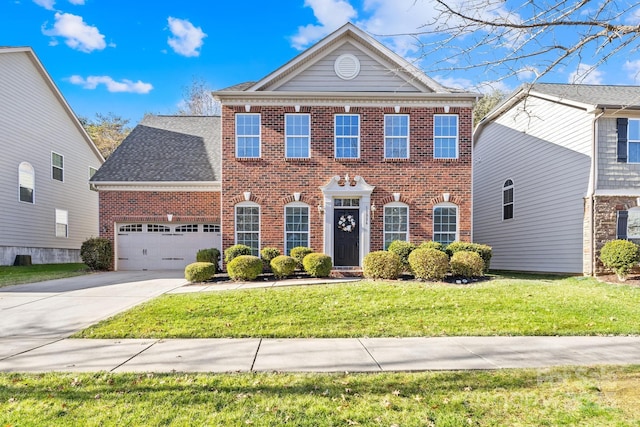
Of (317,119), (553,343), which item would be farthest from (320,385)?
(317,119)

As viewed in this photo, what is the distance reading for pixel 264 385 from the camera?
409cm

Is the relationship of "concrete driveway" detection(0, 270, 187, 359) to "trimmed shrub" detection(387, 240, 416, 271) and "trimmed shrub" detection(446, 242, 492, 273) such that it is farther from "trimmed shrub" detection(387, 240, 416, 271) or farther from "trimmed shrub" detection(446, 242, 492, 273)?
"trimmed shrub" detection(446, 242, 492, 273)

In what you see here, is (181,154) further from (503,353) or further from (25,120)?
(503,353)

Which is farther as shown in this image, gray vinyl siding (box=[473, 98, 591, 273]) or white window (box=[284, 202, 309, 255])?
white window (box=[284, 202, 309, 255])

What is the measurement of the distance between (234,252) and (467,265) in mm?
7338

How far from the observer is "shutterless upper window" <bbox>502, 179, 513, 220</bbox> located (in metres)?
16.5

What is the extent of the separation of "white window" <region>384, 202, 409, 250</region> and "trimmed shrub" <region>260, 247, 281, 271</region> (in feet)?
12.8

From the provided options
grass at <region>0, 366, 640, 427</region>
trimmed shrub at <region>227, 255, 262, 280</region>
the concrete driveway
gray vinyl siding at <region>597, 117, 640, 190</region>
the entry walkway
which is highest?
gray vinyl siding at <region>597, 117, 640, 190</region>

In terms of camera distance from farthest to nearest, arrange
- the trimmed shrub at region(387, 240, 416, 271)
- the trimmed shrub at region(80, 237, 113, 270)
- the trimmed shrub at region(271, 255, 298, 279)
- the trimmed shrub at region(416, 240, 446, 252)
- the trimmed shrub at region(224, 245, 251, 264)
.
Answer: the trimmed shrub at region(80, 237, 113, 270) → the trimmed shrub at region(224, 245, 251, 264) → the trimmed shrub at region(416, 240, 446, 252) → the trimmed shrub at region(387, 240, 416, 271) → the trimmed shrub at region(271, 255, 298, 279)

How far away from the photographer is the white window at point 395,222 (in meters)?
13.4

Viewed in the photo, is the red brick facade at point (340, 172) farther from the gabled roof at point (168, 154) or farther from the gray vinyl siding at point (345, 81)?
the gabled roof at point (168, 154)

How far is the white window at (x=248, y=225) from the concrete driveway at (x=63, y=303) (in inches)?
98.4

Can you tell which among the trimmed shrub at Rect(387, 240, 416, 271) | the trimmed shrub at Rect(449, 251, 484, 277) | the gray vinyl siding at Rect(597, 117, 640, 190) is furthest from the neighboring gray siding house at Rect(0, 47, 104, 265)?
the gray vinyl siding at Rect(597, 117, 640, 190)

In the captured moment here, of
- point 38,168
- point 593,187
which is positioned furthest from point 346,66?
point 38,168
